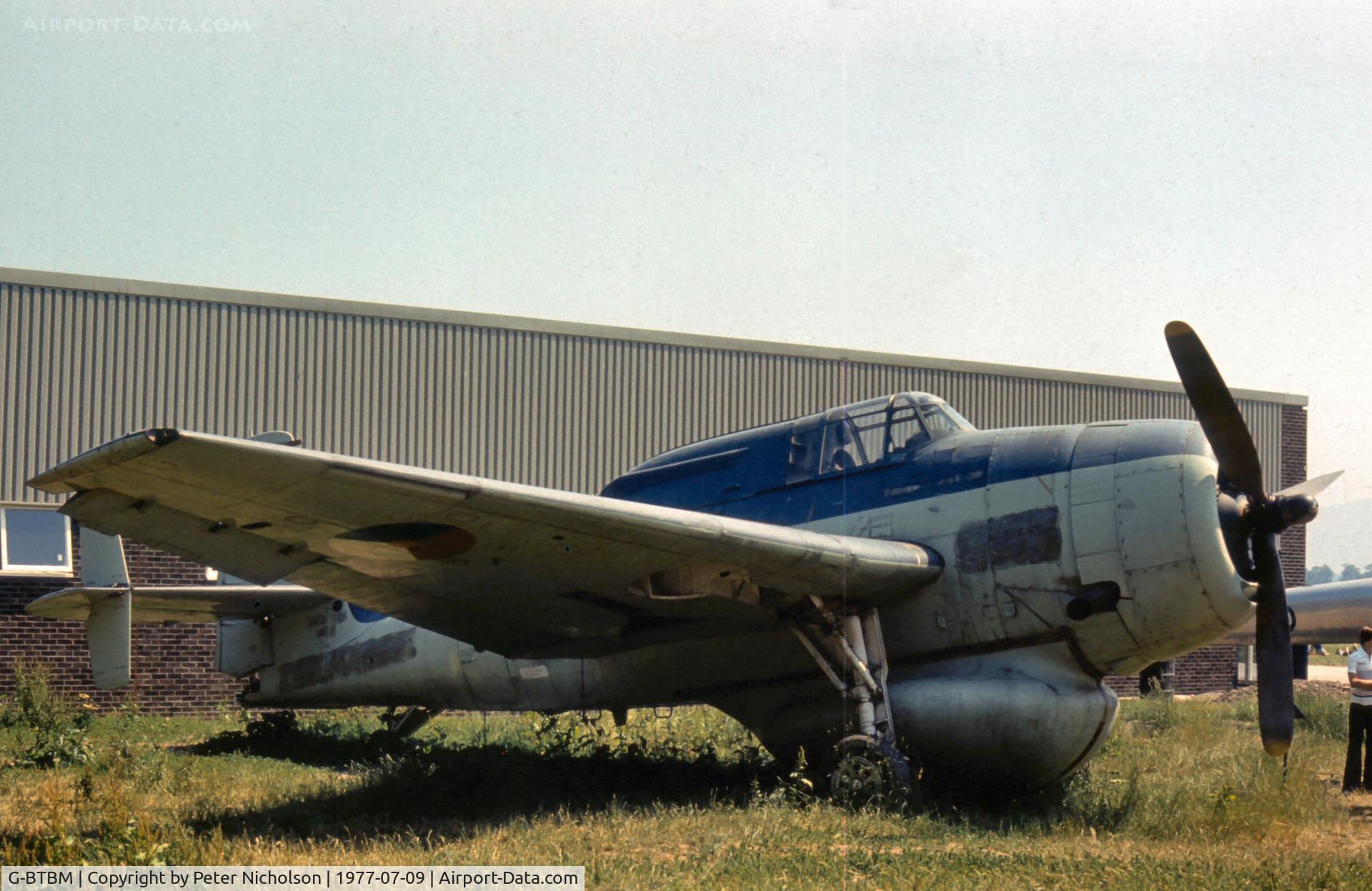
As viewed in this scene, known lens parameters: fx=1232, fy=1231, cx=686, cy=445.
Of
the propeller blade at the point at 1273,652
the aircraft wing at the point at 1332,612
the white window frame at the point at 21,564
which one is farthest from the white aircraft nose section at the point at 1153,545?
the white window frame at the point at 21,564

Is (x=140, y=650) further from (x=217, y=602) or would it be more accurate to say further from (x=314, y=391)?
(x=217, y=602)

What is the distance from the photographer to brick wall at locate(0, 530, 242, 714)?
18062 mm

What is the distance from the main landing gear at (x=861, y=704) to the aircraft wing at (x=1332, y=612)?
11.3 m

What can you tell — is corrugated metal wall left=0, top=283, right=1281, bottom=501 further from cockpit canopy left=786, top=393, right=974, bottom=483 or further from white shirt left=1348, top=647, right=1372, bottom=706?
cockpit canopy left=786, top=393, right=974, bottom=483

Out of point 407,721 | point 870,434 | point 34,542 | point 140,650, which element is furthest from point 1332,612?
point 34,542

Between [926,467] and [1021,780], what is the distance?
Result: 245cm

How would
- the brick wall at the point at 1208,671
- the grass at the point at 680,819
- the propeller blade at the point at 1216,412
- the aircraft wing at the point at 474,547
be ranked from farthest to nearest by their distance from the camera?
the brick wall at the point at 1208,671 → the propeller blade at the point at 1216,412 → the grass at the point at 680,819 → the aircraft wing at the point at 474,547

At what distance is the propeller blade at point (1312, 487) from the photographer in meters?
9.73

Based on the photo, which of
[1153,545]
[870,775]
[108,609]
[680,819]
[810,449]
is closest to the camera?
[680,819]

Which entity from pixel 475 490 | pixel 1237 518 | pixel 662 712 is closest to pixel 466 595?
pixel 475 490

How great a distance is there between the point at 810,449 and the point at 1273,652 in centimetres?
386

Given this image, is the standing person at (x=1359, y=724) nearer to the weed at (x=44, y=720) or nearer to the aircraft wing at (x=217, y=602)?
the aircraft wing at (x=217, y=602)

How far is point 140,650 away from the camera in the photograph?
1872 cm

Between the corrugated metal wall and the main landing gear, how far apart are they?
10568mm
